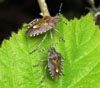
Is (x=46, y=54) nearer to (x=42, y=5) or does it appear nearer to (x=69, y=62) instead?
(x=69, y=62)

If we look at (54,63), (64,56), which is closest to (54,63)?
(54,63)

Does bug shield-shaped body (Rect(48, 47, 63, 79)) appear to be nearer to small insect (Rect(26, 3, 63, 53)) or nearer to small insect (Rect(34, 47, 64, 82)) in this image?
small insect (Rect(34, 47, 64, 82))

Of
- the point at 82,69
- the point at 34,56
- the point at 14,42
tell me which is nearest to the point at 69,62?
the point at 82,69

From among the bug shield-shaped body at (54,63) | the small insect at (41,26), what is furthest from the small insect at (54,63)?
the small insect at (41,26)

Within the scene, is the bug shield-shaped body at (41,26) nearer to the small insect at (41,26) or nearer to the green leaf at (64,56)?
the small insect at (41,26)

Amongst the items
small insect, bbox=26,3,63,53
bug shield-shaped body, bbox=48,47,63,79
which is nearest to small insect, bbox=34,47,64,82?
bug shield-shaped body, bbox=48,47,63,79

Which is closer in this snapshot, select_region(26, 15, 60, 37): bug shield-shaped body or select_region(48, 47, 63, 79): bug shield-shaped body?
select_region(48, 47, 63, 79): bug shield-shaped body

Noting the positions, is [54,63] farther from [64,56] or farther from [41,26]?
[41,26]
